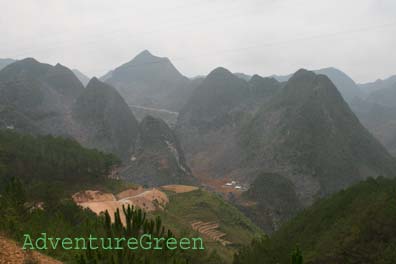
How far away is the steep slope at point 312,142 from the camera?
283ft

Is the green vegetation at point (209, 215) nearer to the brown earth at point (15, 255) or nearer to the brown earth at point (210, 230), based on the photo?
the brown earth at point (210, 230)

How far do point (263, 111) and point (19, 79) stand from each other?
258 feet

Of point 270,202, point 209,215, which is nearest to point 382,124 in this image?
point 270,202

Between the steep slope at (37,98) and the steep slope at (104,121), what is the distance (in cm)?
501

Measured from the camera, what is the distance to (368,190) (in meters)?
38.2

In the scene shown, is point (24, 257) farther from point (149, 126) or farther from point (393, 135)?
point (393, 135)

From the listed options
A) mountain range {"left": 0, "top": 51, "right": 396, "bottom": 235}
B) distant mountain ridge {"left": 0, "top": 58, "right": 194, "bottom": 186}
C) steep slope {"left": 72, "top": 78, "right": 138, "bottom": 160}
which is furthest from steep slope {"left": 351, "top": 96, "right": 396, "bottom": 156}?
steep slope {"left": 72, "top": 78, "right": 138, "bottom": 160}

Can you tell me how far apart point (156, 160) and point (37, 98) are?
51246 mm

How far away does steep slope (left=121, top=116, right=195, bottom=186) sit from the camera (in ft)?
290

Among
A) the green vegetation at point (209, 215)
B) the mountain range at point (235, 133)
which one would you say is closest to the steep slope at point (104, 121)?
the mountain range at point (235, 133)

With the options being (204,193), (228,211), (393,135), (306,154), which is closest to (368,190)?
(228,211)

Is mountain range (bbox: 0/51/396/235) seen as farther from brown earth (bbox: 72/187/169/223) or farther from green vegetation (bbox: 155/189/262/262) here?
brown earth (bbox: 72/187/169/223)

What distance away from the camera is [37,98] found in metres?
119

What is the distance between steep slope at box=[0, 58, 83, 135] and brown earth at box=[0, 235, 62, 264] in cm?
8455
